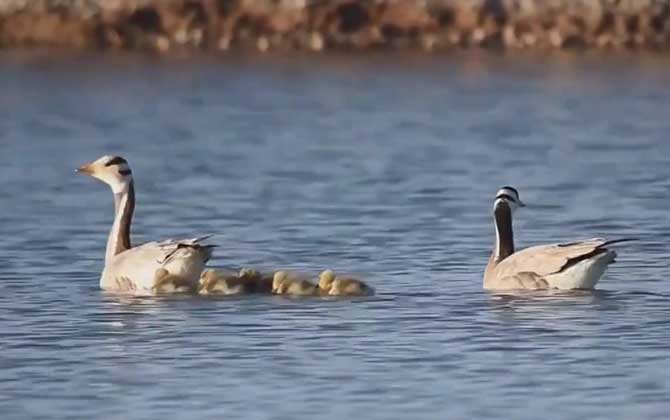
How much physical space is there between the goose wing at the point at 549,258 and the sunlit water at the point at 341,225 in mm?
234

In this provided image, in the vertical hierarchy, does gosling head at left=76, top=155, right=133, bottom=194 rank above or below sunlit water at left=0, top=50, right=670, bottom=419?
above

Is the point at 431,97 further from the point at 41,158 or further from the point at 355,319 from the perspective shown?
the point at 355,319

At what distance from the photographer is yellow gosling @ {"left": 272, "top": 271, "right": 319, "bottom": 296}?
16031 mm

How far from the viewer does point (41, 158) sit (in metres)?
27.2

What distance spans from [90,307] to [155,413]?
147 inches

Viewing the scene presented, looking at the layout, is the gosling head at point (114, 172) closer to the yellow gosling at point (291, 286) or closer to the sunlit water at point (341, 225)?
the sunlit water at point (341, 225)

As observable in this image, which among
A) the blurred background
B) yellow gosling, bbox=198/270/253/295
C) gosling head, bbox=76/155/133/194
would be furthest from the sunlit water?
gosling head, bbox=76/155/133/194

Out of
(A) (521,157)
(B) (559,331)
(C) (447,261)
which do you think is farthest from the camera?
(A) (521,157)

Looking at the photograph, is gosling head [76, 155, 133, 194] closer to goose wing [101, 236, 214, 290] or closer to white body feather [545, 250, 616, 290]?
goose wing [101, 236, 214, 290]

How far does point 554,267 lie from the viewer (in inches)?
631

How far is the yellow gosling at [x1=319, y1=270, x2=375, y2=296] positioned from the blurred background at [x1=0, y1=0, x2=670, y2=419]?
23cm

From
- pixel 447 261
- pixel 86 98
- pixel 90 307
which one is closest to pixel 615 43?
pixel 86 98

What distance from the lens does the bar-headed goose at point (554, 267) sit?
15883 millimetres

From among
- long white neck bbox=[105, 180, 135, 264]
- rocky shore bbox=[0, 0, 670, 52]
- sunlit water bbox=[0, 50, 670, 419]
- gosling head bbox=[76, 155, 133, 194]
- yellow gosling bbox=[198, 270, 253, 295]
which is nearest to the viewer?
sunlit water bbox=[0, 50, 670, 419]
